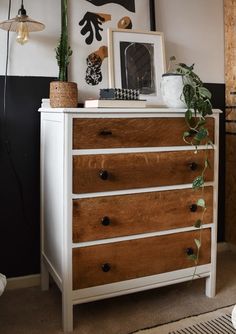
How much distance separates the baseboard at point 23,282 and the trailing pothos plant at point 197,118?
0.89 metres

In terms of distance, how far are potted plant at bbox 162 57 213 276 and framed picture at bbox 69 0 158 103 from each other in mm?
463

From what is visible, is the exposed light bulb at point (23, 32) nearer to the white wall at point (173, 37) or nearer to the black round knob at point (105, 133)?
the white wall at point (173, 37)

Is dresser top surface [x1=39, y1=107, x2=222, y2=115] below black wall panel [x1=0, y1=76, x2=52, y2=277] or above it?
above

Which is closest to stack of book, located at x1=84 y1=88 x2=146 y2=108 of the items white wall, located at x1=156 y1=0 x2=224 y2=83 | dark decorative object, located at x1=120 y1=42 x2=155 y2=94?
dark decorative object, located at x1=120 y1=42 x2=155 y2=94

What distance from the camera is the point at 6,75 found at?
2174mm

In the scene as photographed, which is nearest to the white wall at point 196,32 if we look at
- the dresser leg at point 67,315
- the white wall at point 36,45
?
the white wall at point 36,45

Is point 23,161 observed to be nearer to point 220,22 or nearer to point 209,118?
point 209,118

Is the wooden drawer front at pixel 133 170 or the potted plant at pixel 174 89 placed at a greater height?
the potted plant at pixel 174 89

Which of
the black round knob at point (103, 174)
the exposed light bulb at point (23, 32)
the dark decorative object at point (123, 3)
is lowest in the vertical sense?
the black round knob at point (103, 174)

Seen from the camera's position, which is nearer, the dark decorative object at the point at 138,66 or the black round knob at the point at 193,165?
the black round knob at the point at 193,165

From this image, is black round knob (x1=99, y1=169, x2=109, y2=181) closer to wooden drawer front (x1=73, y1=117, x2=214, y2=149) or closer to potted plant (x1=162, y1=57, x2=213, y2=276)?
wooden drawer front (x1=73, y1=117, x2=214, y2=149)

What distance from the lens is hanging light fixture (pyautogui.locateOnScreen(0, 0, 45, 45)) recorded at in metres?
2.03

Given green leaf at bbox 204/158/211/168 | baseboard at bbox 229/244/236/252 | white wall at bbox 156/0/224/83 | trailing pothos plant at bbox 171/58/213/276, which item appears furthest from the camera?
baseboard at bbox 229/244/236/252

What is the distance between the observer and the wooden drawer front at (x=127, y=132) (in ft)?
5.97
